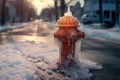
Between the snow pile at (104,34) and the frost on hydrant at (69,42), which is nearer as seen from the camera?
the frost on hydrant at (69,42)

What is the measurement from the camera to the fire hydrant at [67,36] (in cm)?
875

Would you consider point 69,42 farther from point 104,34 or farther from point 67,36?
point 104,34

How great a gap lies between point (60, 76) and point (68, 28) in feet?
4.40

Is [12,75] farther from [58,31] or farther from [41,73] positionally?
[58,31]

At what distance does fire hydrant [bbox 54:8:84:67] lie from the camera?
8750mm

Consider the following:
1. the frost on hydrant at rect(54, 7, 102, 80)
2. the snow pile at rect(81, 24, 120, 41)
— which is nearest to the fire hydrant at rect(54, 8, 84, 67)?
the frost on hydrant at rect(54, 7, 102, 80)

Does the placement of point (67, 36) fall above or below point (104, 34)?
above

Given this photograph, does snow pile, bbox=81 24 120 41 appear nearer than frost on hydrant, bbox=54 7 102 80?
No

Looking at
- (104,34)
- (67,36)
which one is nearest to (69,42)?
(67,36)

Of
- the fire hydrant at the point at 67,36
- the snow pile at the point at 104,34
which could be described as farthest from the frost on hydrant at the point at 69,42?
the snow pile at the point at 104,34

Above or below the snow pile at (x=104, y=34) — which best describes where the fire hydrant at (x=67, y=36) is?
above

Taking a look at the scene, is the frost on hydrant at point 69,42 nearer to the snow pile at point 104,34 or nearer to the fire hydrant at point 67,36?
the fire hydrant at point 67,36

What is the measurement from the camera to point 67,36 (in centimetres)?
873

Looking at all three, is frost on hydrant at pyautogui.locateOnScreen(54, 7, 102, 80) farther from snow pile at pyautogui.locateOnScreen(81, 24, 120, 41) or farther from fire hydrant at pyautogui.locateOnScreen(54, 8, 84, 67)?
snow pile at pyautogui.locateOnScreen(81, 24, 120, 41)
